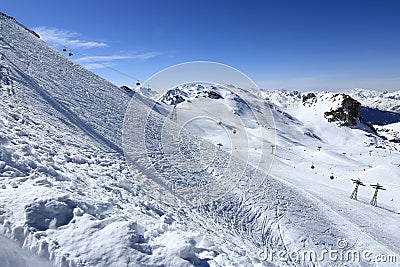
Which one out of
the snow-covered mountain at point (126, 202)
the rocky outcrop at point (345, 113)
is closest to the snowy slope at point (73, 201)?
the snow-covered mountain at point (126, 202)

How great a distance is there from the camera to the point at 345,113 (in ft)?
373

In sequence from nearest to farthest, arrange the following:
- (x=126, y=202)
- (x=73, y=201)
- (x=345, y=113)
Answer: (x=73, y=201)
(x=126, y=202)
(x=345, y=113)

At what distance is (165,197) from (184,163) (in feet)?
17.5

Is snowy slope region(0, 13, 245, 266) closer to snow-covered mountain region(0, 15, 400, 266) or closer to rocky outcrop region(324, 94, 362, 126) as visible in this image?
snow-covered mountain region(0, 15, 400, 266)

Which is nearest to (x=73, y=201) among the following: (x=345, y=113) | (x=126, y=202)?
(x=126, y=202)

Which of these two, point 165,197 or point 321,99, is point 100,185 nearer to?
point 165,197

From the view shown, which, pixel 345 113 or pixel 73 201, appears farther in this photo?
pixel 345 113

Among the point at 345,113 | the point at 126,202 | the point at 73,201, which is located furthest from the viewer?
the point at 345,113

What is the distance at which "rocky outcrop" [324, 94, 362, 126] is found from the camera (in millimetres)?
112150

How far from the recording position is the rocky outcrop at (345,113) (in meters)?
112

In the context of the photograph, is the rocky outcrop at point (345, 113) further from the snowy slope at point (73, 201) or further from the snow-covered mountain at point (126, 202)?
the snowy slope at point (73, 201)

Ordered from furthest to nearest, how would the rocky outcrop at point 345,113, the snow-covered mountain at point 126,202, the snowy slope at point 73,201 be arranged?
the rocky outcrop at point 345,113, the snow-covered mountain at point 126,202, the snowy slope at point 73,201

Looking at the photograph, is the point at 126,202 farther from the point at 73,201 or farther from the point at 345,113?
the point at 345,113

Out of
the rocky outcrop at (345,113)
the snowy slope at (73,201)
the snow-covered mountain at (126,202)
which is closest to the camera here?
the snowy slope at (73,201)
